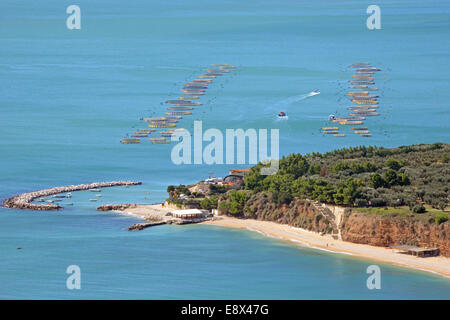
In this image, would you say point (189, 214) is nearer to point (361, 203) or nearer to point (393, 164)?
point (361, 203)

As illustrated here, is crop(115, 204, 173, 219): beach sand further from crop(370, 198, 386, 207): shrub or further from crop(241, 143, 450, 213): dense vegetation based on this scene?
crop(370, 198, 386, 207): shrub

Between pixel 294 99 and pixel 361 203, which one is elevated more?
pixel 294 99

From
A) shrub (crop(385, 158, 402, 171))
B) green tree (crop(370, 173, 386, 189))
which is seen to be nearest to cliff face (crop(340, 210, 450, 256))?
green tree (crop(370, 173, 386, 189))

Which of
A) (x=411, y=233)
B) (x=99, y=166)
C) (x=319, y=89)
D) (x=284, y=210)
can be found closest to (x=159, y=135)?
(x=99, y=166)

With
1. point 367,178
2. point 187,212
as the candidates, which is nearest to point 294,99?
point 187,212

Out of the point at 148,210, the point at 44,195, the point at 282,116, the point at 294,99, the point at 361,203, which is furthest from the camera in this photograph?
the point at 294,99

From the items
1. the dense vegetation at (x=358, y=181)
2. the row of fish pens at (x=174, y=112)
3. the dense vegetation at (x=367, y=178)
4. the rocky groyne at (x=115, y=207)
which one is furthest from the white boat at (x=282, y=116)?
the rocky groyne at (x=115, y=207)
